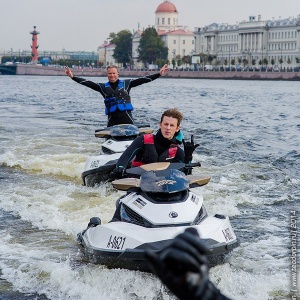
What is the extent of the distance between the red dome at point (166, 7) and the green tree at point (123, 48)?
10.5 meters

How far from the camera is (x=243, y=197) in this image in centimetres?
1030

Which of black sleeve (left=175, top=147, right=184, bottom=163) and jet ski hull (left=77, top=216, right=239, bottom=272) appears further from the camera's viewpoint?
black sleeve (left=175, top=147, right=184, bottom=163)

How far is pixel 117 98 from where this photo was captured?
36.0 ft

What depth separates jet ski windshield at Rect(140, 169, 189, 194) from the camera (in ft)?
19.0

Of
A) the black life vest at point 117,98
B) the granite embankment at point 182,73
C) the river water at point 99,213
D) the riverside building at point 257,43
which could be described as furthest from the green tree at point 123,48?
the black life vest at point 117,98

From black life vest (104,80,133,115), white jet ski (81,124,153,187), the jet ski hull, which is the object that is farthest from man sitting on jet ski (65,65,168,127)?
the jet ski hull

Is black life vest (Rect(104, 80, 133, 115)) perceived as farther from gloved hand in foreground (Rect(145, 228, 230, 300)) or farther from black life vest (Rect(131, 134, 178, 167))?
gloved hand in foreground (Rect(145, 228, 230, 300))

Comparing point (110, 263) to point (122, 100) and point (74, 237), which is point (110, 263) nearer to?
point (74, 237)

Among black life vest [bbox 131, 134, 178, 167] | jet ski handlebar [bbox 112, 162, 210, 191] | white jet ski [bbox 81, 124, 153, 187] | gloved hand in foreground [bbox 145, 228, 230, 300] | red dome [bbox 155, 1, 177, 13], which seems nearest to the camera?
gloved hand in foreground [bbox 145, 228, 230, 300]

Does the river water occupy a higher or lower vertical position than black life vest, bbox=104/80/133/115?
lower

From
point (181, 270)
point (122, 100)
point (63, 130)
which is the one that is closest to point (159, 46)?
point (63, 130)

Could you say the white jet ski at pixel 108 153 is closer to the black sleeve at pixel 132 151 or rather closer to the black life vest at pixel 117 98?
the black life vest at pixel 117 98

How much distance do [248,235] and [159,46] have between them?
150993 millimetres

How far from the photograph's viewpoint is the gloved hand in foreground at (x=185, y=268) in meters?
1.61
